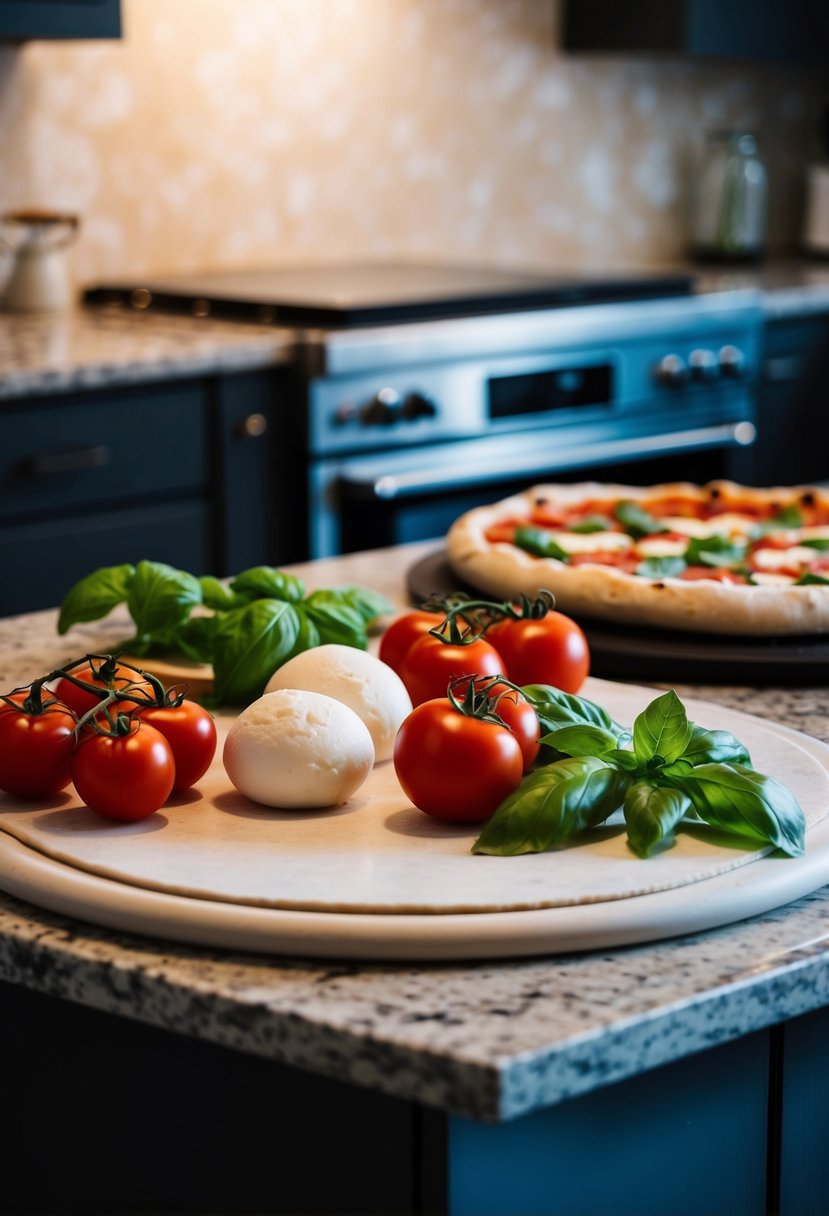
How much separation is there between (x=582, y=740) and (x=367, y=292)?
2.15m

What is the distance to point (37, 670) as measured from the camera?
1.32 meters

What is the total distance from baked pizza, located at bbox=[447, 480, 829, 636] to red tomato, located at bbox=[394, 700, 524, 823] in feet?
1.60

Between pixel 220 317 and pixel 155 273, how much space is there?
48cm

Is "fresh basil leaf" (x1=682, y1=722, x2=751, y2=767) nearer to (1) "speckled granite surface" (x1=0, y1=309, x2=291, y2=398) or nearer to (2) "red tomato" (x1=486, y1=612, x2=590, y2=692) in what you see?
(2) "red tomato" (x1=486, y1=612, x2=590, y2=692)

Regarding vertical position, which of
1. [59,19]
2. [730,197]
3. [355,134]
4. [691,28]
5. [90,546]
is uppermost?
[691,28]

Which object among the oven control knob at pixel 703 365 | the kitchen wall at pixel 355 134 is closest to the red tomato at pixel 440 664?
the kitchen wall at pixel 355 134

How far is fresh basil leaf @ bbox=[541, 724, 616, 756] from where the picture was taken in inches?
37.8

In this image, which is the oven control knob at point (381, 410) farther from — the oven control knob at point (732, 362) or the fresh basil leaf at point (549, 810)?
the fresh basil leaf at point (549, 810)

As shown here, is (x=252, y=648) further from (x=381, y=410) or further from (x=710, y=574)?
(x=381, y=410)

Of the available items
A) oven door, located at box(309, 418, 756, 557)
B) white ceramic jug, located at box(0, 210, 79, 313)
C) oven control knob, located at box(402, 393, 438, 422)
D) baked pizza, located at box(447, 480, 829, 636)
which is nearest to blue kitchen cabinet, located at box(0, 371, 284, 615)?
oven door, located at box(309, 418, 756, 557)

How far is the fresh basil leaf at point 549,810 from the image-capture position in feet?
2.95

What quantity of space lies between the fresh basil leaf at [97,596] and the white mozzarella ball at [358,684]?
278 mm

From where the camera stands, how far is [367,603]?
4.44ft

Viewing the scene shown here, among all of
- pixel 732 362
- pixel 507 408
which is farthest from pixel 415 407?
pixel 732 362
